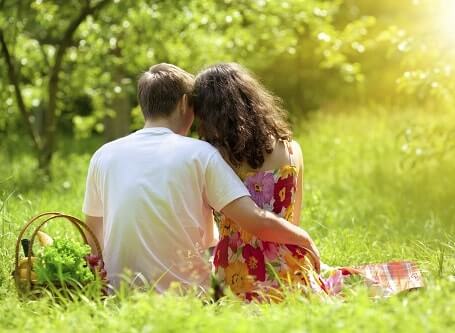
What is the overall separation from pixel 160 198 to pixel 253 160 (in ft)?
1.46

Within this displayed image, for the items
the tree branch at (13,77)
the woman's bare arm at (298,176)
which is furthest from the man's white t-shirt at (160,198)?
the tree branch at (13,77)

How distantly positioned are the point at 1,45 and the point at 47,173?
1.21 metres

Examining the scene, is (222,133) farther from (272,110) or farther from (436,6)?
(436,6)

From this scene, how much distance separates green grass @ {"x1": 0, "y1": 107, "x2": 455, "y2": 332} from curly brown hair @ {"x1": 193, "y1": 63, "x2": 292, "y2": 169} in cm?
63

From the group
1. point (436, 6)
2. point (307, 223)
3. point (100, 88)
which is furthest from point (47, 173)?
point (436, 6)

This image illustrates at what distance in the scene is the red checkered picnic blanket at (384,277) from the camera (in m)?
3.65

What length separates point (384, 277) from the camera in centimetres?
384

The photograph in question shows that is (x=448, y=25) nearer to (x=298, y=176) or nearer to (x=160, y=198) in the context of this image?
(x=298, y=176)

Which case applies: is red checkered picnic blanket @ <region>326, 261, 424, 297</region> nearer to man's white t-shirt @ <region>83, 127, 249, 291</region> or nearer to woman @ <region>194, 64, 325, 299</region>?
woman @ <region>194, 64, 325, 299</region>

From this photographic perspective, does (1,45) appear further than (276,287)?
Yes

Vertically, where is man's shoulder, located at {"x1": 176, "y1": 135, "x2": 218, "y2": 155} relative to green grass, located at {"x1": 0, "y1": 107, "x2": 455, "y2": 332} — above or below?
above

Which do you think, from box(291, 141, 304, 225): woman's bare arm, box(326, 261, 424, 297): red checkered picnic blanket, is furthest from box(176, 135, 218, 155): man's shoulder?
box(326, 261, 424, 297): red checkered picnic blanket

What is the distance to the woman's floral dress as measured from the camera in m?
3.63

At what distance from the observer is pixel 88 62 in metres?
8.25
